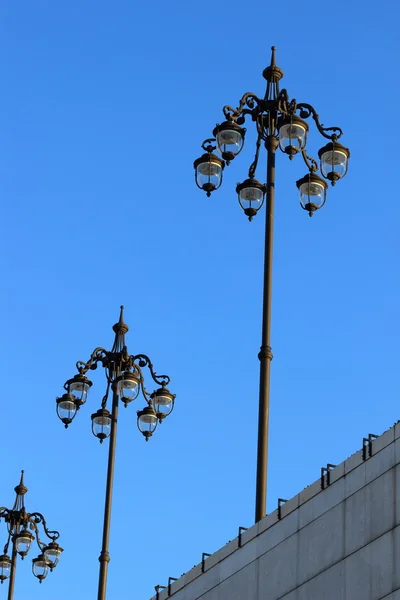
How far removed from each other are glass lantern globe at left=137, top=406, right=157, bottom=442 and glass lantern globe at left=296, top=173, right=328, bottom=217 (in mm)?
7779

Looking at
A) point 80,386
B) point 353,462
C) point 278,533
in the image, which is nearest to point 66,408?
point 80,386

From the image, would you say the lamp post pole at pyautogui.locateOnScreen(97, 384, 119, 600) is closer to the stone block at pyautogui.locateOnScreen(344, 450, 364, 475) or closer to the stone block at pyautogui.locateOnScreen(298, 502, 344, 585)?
the stone block at pyautogui.locateOnScreen(298, 502, 344, 585)

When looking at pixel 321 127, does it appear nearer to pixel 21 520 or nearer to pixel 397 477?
pixel 397 477

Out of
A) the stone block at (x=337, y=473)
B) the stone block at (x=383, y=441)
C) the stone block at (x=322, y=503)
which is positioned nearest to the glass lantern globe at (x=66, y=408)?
the stone block at (x=322, y=503)

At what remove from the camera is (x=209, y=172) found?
27.1 m

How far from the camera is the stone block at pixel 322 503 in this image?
2058cm

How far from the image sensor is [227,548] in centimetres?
2364

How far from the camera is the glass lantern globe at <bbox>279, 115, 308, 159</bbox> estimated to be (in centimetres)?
2655

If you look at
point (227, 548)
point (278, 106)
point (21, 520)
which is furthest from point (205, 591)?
point (21, 520)

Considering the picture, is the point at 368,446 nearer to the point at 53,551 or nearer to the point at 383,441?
the point at 383,441

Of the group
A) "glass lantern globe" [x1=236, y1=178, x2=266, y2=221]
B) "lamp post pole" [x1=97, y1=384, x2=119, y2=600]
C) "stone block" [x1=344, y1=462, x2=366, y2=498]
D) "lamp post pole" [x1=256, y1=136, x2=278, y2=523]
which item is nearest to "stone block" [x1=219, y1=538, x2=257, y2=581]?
"lamp post pole" [x1=256, y1=136, x2=278, y2=523]

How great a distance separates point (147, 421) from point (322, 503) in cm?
1254

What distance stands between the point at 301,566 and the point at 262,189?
26.7 ft

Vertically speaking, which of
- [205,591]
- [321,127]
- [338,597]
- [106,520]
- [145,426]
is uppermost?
[321,127]
